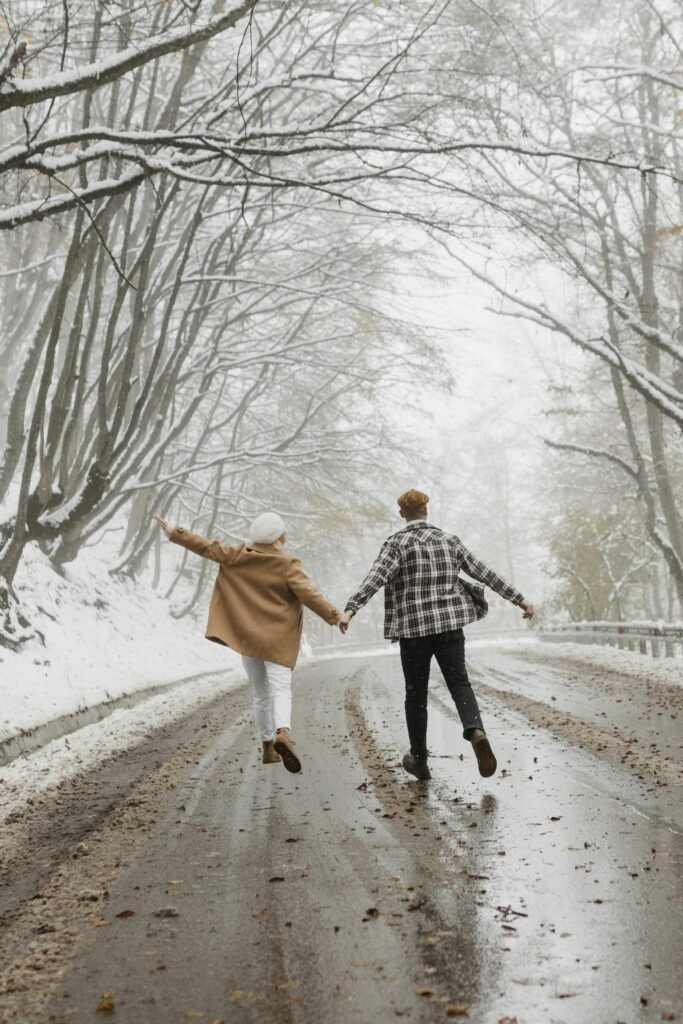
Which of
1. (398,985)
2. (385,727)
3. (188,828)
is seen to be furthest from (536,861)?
(385,727)

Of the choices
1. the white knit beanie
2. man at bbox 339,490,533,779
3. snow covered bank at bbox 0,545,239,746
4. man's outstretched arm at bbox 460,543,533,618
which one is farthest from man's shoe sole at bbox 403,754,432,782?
snow covered bank at bbox 0,545,239,746

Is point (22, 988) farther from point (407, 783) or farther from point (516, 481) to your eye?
point (516, 481)

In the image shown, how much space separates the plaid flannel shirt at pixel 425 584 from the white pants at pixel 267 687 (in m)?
0.71

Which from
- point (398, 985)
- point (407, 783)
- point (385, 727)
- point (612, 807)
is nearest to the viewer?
point (398, 985)

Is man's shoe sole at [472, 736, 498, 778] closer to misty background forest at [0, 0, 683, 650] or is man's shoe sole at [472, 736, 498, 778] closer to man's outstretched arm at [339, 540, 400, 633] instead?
man's outstretched arm at [339, 540, 400, 633]

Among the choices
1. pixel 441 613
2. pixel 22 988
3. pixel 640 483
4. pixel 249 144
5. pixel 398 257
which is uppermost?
pixel 398 257

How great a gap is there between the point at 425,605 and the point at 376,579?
0.38 m

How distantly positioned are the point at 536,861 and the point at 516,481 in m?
53.0

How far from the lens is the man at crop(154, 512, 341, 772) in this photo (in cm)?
657

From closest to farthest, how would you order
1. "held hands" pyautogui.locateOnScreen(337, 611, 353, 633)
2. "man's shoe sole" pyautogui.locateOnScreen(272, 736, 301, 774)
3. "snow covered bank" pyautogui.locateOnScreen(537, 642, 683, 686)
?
"man's shoe sole" pyautogui.locateOnScreen(272, 736, 301, 774) → "held hands" pyautogui.locateOnScreen(337, 611, 353, 633) → "snow covered bank" pyautogui.locateOnScreen(537, 642, 683, 686)

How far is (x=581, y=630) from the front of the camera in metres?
24.1

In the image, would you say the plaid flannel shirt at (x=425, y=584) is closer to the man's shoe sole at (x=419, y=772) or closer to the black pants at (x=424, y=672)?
the black pants at (x=424, y=672)

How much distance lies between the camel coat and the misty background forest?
2.54 metres

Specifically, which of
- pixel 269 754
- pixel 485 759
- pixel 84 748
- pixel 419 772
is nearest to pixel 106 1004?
pixel 485 759
